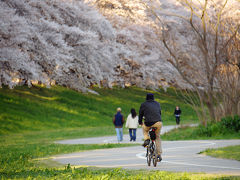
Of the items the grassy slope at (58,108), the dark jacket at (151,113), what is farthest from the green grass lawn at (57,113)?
the dark jacket at (151,113)

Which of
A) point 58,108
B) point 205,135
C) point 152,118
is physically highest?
point 58,108

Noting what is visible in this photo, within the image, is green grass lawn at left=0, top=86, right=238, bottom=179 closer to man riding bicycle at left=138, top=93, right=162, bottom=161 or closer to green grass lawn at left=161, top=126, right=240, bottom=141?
green grass lawn at left=161, top=126, right=240, bottom=141

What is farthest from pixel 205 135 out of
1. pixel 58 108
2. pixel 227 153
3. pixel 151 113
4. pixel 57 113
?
pixel 58 108

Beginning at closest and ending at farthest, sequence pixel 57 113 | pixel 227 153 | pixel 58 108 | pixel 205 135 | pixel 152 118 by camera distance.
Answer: pixel 152 118, pixel 227 153, pixel 205 135, pixel 57 113, pixel 58 108

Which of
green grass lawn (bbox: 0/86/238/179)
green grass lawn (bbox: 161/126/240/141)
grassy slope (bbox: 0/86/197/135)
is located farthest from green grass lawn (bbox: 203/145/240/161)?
grassy slope (bbox: 0/86/197/135)

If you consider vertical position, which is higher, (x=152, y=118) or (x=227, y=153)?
(x=152, y=118)

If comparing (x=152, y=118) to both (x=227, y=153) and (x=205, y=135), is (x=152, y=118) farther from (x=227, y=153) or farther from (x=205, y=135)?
(x=205, y=135)

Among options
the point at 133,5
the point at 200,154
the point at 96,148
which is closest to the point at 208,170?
the point at 200,154

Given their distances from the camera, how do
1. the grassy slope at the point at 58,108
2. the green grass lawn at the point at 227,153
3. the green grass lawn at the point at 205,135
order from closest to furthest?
the green grass lawn at the point at 227,153, the green grass lawn at the point at 205,135, the grassy slope at the point at 58,108

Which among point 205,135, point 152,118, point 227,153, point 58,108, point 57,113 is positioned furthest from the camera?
point 58,108

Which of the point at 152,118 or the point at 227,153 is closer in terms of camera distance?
the point at 152,118

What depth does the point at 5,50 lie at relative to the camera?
1007 inches

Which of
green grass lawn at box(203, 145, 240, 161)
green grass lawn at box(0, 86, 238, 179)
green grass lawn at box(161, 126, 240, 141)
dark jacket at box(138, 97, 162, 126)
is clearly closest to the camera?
dark jacket at box(138, 97, 162, 126)

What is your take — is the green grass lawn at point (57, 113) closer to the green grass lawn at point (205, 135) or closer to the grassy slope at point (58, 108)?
the grassy slope at point (58, 108)
